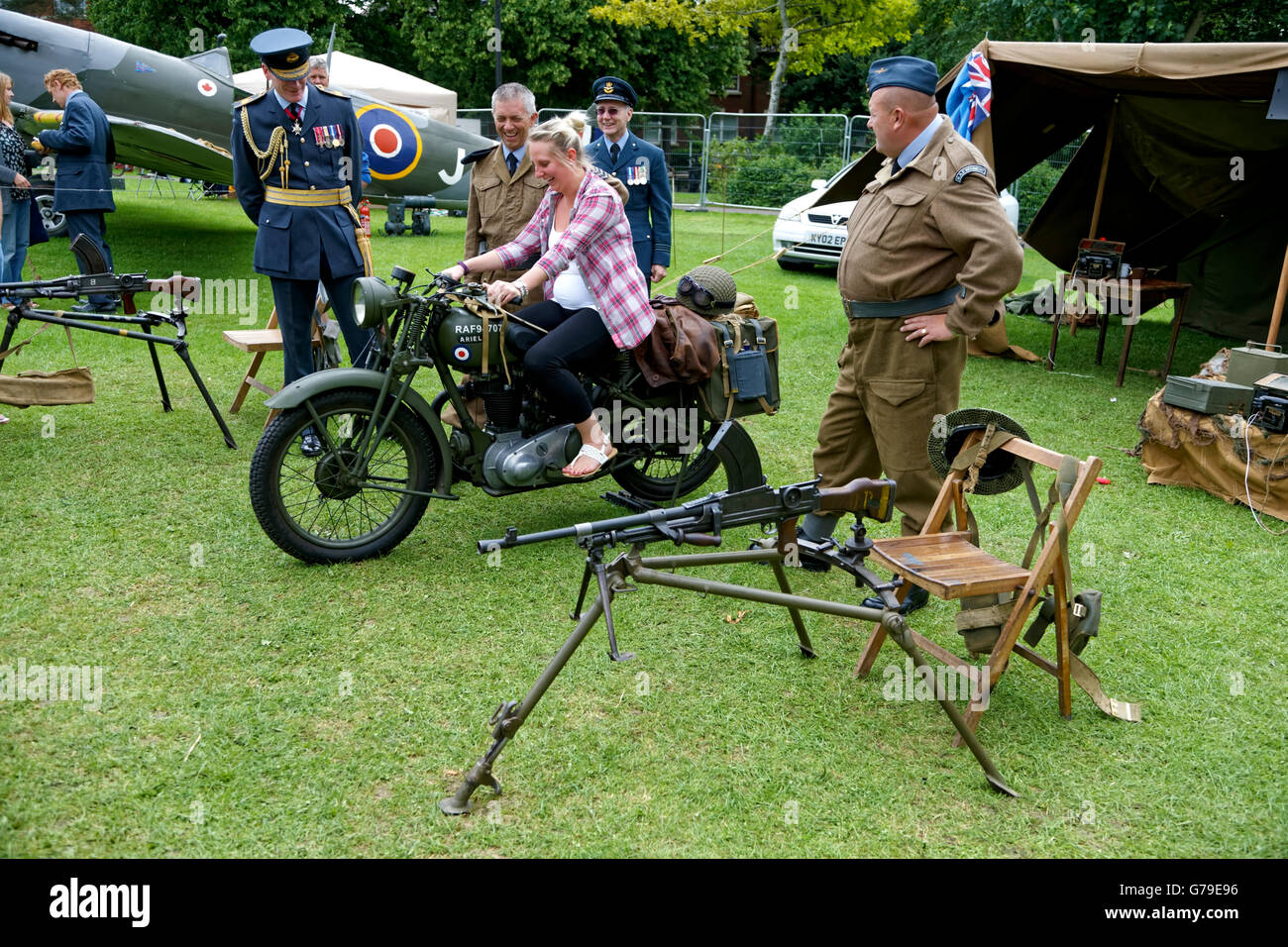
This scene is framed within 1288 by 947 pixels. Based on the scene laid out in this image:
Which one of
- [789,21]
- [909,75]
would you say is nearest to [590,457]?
[909,75]

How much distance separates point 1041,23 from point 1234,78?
21185 millimetres

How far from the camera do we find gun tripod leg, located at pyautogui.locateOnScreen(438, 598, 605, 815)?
256 centimetres

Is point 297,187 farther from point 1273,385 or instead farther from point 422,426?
point 1273,385

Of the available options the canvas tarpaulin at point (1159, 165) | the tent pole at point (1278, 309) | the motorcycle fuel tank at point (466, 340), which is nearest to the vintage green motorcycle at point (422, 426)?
the motorcycle fuel tank at point (466, 340)

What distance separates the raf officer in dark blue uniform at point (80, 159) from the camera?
8.89m

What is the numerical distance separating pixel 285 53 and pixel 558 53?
2691 centimetres

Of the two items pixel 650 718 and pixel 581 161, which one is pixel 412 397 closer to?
pixel 581 161

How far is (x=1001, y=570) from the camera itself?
334 centimetres

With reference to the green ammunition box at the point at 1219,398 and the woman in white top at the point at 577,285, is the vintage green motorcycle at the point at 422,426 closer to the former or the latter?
the woman in white top at the point at 577,285

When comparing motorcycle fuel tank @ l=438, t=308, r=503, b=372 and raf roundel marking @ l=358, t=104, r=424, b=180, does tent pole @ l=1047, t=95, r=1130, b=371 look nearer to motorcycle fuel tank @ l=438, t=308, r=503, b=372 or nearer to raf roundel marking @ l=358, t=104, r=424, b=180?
motorcycle fuel tank @ l=438, t=308, r=503, b=372

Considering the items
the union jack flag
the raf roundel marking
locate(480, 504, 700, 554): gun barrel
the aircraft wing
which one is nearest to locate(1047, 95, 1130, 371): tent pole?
the union jack flag

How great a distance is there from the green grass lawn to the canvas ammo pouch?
0.88 meters

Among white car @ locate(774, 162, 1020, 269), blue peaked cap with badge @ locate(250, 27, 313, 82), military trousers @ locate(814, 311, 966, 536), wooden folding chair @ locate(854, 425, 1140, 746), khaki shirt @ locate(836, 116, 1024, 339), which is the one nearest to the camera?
wooden folding chair @ locate(854, 425, 1140, 746)

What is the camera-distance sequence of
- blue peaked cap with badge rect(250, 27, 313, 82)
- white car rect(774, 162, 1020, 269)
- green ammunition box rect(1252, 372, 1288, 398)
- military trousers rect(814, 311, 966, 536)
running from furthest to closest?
white car rect(774, 162, 1020, 269), green ammunition box rect(1252, 372, 1288, 398), blue peaked cap with badge rect(250, 27, 313, 82), military trousers rect(814, 311, 966, 536)
